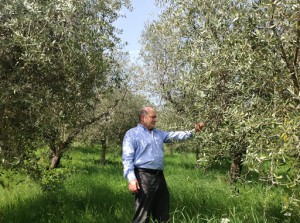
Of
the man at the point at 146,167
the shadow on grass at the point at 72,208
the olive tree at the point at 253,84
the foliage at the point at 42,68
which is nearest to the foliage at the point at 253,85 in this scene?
the olive tree at the point at 253,84

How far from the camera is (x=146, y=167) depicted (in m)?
6.45

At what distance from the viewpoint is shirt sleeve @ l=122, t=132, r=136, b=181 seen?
6.16 m

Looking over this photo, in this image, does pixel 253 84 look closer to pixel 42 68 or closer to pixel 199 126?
pixel 199 126

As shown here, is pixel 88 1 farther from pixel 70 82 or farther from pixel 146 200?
pixel 146 200

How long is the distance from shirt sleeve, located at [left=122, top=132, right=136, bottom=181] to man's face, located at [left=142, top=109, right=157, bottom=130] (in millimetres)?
389

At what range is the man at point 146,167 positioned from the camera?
6.33 metres

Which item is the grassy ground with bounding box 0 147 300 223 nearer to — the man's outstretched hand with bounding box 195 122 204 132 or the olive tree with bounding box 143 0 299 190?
the man's outstretched hand with bounding box 195 122 204 132

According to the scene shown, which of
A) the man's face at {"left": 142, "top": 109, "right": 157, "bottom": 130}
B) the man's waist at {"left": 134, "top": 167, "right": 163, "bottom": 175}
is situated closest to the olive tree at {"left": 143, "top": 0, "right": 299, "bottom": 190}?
the man's face at {"left": 142, "top": 109, "right": 157, "bottom": 130}

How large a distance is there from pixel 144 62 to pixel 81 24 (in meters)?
15.5

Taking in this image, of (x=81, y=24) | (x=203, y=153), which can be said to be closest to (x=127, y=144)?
(x=203, y=153)

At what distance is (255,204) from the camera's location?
9.05 meters

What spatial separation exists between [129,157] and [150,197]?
2.60 ft

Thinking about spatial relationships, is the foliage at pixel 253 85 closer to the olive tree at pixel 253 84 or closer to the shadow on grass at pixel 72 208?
the olive tree at pixel 253 84

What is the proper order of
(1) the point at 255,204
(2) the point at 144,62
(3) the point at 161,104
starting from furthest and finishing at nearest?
(2) the point at 144,62, (3) the point at 161,104, (1) the point at 255,204
